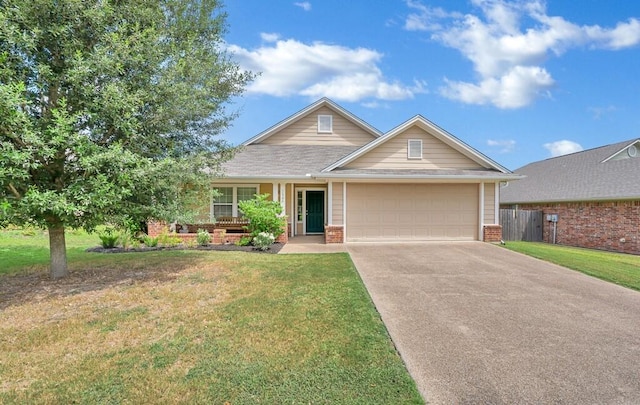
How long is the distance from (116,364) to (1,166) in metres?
3.70

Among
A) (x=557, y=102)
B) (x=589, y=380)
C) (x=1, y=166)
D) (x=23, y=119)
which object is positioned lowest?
(x=589, y=380)

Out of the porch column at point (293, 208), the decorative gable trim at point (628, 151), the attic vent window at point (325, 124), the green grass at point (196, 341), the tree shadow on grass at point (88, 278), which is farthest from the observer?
the decorative gable trim at point (628, 151)

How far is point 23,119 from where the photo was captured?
17.1 feet

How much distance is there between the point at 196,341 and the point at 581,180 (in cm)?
2058

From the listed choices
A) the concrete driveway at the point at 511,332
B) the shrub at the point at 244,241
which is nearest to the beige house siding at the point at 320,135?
the shrub at the point at 244,241

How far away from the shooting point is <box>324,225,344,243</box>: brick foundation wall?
1288 centimetres

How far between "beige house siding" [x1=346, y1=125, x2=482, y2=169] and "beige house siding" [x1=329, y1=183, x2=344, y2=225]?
111 cm

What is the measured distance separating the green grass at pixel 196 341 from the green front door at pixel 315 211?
8.49 metres

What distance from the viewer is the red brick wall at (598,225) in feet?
45.6

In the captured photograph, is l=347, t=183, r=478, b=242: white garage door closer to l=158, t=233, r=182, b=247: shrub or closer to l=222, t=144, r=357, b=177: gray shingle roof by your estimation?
l=222, t=144, r=357, b=177: gray shingle roof

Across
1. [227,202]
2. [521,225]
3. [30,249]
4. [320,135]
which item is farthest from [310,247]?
[521,225]

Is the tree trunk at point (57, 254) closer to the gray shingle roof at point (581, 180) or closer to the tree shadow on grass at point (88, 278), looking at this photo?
the tree shadow on grass at point (88, 278)

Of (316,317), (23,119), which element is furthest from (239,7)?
(316,317)

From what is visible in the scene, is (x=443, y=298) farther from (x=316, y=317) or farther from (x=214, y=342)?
(x=214, y=342)
